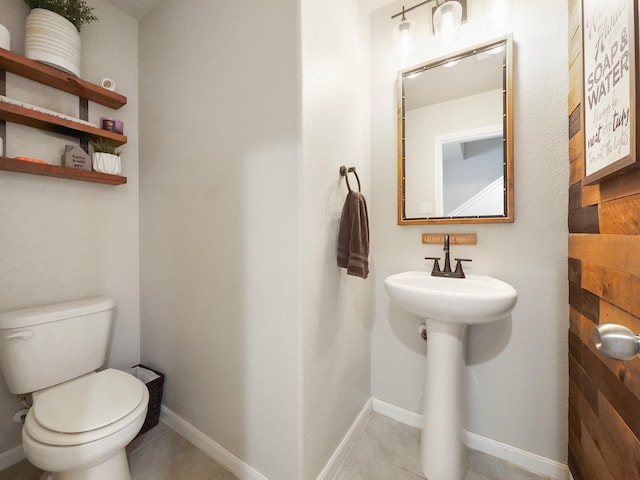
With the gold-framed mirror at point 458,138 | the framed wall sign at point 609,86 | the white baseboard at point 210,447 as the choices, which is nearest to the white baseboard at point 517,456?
the white baseboard at point 210,447

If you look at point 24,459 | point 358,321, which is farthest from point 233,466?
point 24,459

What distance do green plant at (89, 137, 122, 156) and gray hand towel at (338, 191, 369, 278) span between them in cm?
131

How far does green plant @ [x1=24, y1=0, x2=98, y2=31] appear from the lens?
1.13 meters

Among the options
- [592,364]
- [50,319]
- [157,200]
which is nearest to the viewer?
[592,364]

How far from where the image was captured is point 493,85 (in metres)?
1.17

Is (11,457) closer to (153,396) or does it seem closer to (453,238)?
(153,396)

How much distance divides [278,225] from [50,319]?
108 centimetres

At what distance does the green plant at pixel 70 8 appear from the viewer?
113 cm

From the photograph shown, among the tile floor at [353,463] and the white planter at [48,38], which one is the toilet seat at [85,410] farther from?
the white planter at [48,38]

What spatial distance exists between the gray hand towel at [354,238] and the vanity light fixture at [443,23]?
906mm

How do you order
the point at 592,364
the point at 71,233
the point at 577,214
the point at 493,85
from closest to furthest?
the point at 592,364, the point at 577,214, the point at 493,85, the point at 71,233

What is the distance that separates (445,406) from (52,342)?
1.72 meters

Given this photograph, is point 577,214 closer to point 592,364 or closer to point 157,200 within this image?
point 592,364

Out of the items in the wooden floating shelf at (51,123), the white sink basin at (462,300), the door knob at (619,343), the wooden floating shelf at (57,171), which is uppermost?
A: the wooden floating shelf at (51,123)
